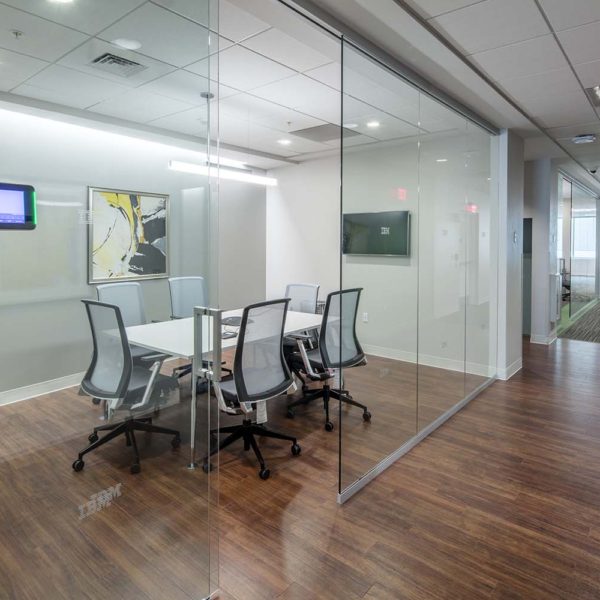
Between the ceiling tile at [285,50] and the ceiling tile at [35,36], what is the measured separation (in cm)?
177

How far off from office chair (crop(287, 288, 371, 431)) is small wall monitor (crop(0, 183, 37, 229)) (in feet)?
6.17

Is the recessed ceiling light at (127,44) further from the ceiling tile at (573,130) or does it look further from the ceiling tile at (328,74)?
the ceiling tile at (573,130)

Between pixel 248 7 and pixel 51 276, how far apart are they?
1.73 metres

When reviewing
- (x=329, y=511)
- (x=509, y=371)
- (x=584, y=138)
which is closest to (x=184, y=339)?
(x=329, y=511)

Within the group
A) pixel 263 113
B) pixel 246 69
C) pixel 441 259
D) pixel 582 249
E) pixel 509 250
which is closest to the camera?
pixel 246 69

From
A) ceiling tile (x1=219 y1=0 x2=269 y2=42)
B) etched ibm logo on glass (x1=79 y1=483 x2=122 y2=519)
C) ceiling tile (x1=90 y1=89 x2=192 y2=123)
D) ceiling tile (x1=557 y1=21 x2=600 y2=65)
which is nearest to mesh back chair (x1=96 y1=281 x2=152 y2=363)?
etched ibm logo on glass (x1=79 y1=483 x2=122 y2=519)

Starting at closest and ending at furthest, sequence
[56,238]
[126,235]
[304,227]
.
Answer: [56,238], [126,235], [304,227]

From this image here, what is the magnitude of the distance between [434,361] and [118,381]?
284 cm

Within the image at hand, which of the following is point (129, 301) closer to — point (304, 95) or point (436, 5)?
point (436, 5)

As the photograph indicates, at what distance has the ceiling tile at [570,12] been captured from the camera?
239cm

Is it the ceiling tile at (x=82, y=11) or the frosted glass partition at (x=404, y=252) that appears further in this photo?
the frosted glass partition at (x=404, y=252)

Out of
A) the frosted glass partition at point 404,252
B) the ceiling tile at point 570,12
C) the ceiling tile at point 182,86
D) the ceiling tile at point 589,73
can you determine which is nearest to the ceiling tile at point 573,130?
the frosted glass partition at point 404,252

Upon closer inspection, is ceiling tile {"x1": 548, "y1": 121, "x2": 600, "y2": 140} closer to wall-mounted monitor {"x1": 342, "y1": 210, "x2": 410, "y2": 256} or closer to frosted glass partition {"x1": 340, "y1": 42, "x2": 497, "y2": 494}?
frosted glass partition {"x1": 340, "y1": 42, "x2": 497, "y2": 494}

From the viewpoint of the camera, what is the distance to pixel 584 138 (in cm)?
537
